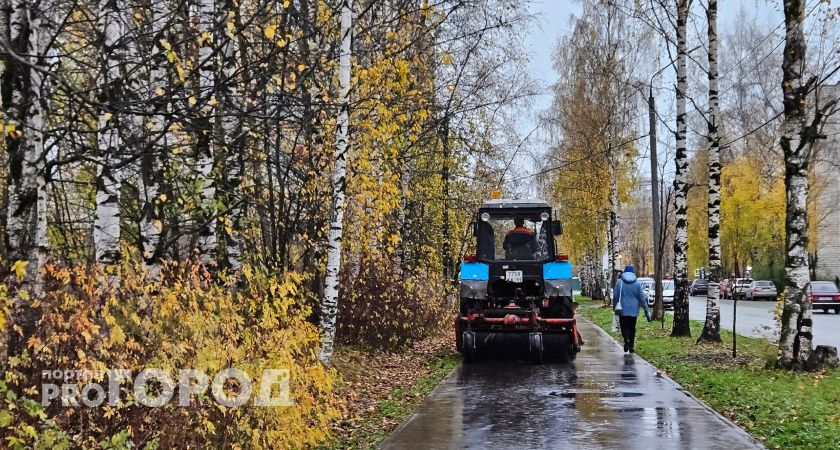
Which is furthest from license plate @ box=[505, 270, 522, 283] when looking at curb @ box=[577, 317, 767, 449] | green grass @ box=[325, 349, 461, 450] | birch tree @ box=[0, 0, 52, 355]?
birch tree @ box=[0, 0, 52, 355]

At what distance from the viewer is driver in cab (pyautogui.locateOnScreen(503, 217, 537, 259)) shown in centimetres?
1520

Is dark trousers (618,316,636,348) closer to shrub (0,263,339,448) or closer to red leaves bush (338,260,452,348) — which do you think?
red leaves bush (338,260,452,348)

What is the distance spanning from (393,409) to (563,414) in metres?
2.15

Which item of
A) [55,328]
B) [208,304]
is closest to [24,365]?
[55,328]

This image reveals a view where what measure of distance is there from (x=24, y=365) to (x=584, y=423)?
5687mm

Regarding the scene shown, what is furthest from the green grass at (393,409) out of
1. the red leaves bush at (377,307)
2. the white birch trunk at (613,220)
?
the white birch trunk at (613,220)

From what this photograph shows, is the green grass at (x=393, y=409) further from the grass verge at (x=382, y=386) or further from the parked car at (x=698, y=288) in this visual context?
the parked car at (x=698, y=288)

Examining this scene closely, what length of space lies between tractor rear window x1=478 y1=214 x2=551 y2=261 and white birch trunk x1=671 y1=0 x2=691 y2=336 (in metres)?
5.48

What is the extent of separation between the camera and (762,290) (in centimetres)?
5084

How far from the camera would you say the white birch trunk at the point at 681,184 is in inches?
744

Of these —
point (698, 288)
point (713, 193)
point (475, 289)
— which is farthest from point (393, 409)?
point (698, 288)

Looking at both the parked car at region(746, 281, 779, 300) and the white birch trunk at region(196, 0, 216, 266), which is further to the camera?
the parked car at region(746, 281, 779, 300)

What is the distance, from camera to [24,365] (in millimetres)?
5141

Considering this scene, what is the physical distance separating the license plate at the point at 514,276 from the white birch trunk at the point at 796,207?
4.67 meters
